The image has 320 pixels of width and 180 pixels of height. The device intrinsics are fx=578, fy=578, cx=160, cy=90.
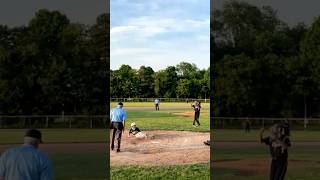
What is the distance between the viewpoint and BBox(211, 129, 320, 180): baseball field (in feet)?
44.5

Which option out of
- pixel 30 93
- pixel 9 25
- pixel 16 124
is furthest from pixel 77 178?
→ pixel 9 25

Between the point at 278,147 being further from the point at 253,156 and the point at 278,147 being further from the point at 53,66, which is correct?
the point at 53,66

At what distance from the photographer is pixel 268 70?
30.0 meters

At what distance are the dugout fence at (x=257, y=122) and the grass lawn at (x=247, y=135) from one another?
0.25 meters

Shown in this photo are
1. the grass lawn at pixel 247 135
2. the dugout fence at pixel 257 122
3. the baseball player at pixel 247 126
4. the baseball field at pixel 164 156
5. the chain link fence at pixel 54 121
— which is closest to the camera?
the baseball field at pixel 164 156

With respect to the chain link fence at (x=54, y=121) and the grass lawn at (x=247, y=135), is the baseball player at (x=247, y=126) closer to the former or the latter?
the grass lawn at (x=247, y=135)

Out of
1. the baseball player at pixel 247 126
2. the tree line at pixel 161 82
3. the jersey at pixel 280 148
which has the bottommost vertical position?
the baseball player at pixel 247 126

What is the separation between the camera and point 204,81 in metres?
43.8

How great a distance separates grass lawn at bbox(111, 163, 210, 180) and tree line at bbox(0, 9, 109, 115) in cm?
1202

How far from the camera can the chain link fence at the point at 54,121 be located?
25156 millimetres

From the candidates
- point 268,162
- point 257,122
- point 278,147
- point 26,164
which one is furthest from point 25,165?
point 257,122

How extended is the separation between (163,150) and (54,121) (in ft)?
26.3

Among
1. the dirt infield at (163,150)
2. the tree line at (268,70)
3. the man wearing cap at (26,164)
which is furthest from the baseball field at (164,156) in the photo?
the man wearing cap at (26,164)

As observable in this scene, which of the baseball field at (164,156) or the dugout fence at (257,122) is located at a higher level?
the dugout fence at (257,122)
